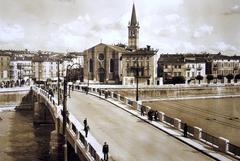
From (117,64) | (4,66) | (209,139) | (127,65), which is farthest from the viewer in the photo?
(4,66)

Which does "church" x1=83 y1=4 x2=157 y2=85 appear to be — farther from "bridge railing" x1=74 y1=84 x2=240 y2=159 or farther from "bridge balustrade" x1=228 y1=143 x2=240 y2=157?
"bridge balustrade" x1=228 y1=143 x2=240 y2=157

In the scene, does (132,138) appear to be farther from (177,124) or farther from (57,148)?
(57,148)

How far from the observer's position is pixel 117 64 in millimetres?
27516

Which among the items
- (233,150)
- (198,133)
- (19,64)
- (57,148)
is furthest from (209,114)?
(19,64)

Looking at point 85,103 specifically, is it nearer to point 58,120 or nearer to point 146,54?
point 58,120

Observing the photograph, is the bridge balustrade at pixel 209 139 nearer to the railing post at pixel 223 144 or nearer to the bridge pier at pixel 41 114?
the railing post at pixel 223 144

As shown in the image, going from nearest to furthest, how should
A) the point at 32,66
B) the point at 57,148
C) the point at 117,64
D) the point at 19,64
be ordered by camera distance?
1. the point at 57,148
2. the point at 117,64
3. the point at 19,64
4. the point at 32,66

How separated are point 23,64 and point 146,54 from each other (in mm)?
9784

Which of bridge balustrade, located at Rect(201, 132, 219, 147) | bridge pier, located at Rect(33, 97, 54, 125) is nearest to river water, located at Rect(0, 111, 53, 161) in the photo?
bridge pier, located at Rect(33, 97, 54, 125)

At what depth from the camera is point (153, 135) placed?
8617 mm

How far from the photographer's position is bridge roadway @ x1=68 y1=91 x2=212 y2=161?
6.93 m

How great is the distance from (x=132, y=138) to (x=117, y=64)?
19.2 metres

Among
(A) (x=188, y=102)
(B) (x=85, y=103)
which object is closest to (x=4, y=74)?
(A) (x=188, y=102)

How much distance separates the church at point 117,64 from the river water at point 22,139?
30.3ft
